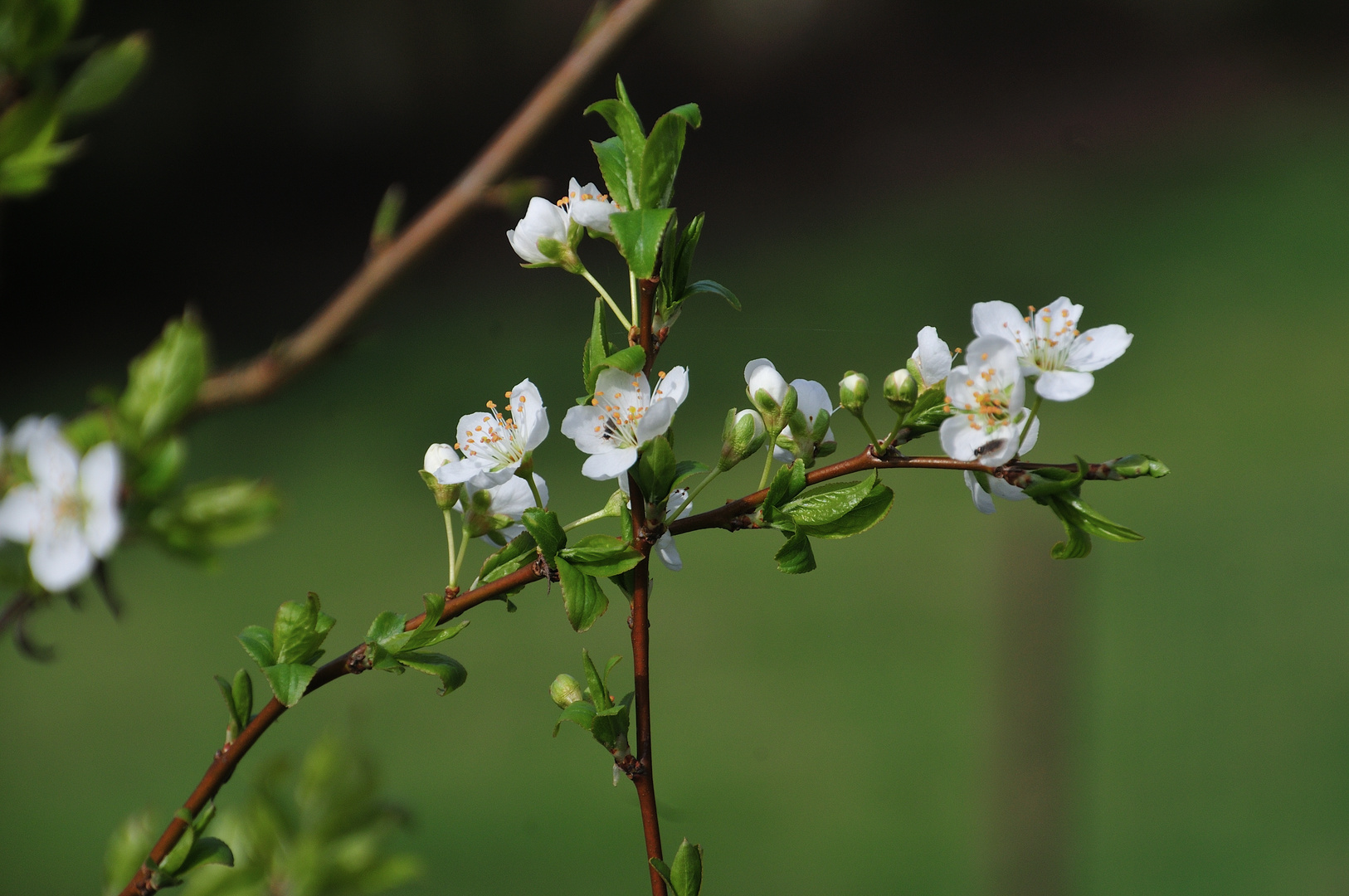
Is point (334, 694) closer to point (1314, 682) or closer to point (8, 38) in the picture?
point (1314, 682)

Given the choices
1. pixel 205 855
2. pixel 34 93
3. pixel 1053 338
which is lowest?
pixel 205 855

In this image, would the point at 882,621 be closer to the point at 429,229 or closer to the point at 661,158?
the point at 429,229

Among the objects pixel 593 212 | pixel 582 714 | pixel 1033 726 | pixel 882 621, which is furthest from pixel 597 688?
pixel 882 621

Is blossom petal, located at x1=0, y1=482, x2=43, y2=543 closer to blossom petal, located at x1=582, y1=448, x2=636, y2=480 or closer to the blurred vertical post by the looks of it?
blossom petal, located at x1=582, y1=448, x2=636, y2=480

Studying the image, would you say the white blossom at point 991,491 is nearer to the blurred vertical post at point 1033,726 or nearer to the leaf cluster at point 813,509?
the leaf cluster at point 813,509

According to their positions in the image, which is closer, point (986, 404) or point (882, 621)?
point (986, 404)

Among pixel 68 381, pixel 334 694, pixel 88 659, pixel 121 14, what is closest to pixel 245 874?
pixel 334 694
